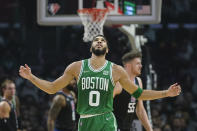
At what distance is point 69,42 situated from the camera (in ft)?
57.9

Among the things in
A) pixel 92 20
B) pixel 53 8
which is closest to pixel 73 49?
pixel 53 8

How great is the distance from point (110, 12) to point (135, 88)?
2.95 meters

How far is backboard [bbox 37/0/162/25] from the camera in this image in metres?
8.34

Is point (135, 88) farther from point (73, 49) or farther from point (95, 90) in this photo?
point (73, 49)

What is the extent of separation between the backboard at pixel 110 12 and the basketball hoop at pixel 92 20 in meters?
0.20

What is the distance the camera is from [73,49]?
56.9 feet

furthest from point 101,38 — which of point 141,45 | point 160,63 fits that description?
point 160,63

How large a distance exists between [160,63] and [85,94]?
11575 mm

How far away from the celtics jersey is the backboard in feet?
9.15

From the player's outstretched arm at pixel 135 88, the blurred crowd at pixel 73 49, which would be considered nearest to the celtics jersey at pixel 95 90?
the player's outstretched arm at pixel 135 88

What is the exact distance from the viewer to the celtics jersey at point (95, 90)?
18.3ft

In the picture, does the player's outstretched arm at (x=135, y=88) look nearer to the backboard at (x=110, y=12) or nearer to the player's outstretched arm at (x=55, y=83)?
the player's outstretched arm at (x=55, y=83)

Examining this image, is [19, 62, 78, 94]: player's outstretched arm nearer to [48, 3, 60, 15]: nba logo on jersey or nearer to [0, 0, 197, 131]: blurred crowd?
[48, 3, 60, 15]: nba logo on jersey

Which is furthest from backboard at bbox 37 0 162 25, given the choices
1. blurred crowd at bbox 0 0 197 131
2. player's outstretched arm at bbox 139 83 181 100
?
blurred crowd at bbox 0 0 197 131
